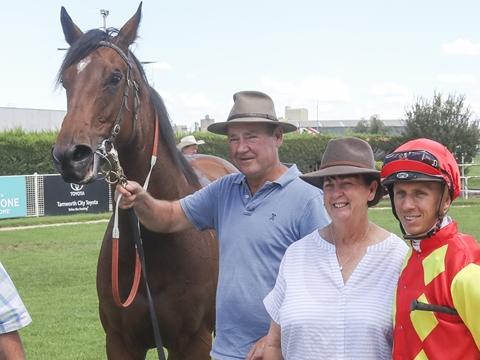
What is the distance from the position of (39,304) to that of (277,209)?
5.42m

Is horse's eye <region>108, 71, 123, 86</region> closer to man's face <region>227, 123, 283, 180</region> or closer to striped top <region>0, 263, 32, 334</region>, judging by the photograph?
man's face <region>227, 123, 283, 180</region>

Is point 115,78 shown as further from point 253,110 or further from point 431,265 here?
point 431,265

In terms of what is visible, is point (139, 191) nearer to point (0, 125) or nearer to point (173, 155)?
point (173, 155)

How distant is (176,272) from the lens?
11.7 feet

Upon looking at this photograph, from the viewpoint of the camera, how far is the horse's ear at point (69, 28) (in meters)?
3.41

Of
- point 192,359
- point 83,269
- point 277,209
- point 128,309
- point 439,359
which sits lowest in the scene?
point 83,269

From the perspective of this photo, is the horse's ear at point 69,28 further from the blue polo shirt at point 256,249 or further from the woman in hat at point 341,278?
the woman in hat at point 341,278

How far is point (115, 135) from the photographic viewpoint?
3.15 metres

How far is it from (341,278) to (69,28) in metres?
2.05

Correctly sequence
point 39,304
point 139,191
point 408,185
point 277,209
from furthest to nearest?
point 39,304
point 139,191
point 277,209
point 408,185

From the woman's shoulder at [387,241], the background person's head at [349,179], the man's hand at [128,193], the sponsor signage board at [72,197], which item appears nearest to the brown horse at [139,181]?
the man's hand at [128,193]

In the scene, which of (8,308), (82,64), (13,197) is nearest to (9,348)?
(8,308)

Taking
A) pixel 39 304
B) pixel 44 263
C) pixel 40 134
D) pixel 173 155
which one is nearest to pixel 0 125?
pixel 40 134

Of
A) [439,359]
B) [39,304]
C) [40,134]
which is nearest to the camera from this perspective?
[439,359]
